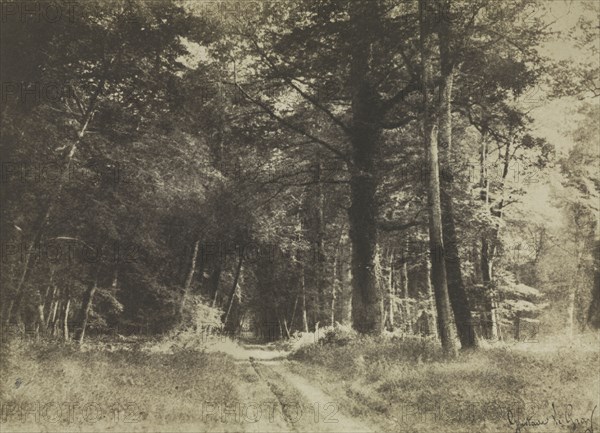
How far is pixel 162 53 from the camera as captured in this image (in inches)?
646

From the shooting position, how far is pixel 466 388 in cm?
907

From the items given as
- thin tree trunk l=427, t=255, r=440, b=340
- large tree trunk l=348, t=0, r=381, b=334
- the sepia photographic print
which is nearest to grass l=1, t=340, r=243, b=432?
the sepia photographic print

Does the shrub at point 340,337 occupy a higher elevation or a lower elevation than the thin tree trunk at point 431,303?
lower

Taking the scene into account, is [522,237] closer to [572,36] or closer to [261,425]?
[572,36]

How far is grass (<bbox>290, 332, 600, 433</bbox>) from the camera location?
7.81 metres

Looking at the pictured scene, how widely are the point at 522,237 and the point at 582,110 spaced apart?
14366 millimetres

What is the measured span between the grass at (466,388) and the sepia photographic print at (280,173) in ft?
0.19

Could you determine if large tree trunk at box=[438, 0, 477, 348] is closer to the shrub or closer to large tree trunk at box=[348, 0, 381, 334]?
large tree trunk at box=[348, 0, 381, 334]

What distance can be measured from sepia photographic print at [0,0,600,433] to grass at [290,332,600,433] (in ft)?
0.19

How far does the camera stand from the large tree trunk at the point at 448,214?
13.6 m
